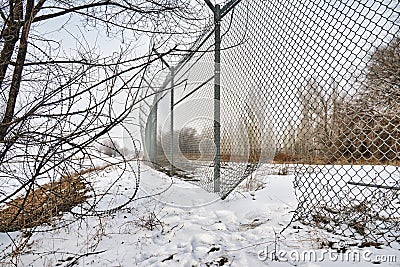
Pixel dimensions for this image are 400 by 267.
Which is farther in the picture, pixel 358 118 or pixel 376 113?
pixel 358 118

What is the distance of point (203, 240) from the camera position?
2.07 meters

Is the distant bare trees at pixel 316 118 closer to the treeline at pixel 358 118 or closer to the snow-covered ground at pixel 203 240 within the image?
the treeline at pixel 358 118

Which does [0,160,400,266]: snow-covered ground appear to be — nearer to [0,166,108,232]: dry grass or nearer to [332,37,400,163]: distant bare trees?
[0,166,108,232]: dry grass

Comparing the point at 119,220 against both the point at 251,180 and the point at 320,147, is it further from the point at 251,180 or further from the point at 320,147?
the point at 320,147

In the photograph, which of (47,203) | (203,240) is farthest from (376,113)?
(47,203)

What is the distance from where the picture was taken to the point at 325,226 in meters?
2.01

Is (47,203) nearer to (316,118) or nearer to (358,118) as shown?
(316,118)

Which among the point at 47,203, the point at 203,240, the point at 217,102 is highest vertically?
the point at 217,102

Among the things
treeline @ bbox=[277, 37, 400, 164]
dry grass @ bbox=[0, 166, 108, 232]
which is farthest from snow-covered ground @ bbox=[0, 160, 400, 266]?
treeline @ bbox=[277, 37, 400, 164]

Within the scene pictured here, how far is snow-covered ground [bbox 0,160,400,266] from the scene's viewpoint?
165 cm

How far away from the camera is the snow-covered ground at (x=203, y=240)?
165cm

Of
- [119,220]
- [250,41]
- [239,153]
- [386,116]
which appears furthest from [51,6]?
[386,116]

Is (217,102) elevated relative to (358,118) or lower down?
elevated

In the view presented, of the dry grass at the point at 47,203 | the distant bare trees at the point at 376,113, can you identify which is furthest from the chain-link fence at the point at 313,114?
the dry grass at the point at 47,203
